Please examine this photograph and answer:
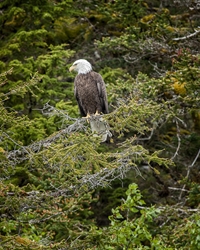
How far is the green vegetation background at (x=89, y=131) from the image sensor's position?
7938 millimetres

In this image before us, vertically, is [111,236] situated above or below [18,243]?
below

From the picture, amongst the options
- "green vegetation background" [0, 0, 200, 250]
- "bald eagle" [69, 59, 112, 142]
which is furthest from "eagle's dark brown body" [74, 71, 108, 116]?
"green vegetation background" [0, 0, 200, 250]

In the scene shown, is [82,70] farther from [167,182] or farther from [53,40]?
[167,182]

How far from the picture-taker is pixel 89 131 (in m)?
8.49

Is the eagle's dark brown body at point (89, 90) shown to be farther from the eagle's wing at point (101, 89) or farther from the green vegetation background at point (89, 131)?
the green vegetation background at point (89, 131)

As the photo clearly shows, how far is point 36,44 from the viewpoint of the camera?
12.9 meters

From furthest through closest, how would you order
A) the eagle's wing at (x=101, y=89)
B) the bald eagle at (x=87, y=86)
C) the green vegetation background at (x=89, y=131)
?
the bald eagle at (x=87, y=86), the eagle's wing at (x=101, y=89), the green vegetation background at (x=89, y=131)

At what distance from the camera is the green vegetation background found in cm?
794

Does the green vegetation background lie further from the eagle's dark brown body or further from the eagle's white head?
the eagle's white head

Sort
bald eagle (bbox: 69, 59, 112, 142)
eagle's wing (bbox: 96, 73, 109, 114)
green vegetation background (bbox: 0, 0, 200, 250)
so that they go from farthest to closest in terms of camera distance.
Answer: bald eagle (bbox: 69, 59, 112, 142), eagle's wing (bbox: 96, 73, 109, 114), green vegetation background (bbox: 0, 0, 200, 250)

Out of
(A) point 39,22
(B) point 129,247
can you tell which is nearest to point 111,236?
(B) point 129,247

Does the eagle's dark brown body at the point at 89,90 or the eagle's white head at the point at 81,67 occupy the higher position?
the eagle's white head at the point at 81,67

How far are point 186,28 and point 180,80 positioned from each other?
2.70m

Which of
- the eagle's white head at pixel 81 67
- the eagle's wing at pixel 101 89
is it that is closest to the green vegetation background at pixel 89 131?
the eagle's wing at pixel 101 89
